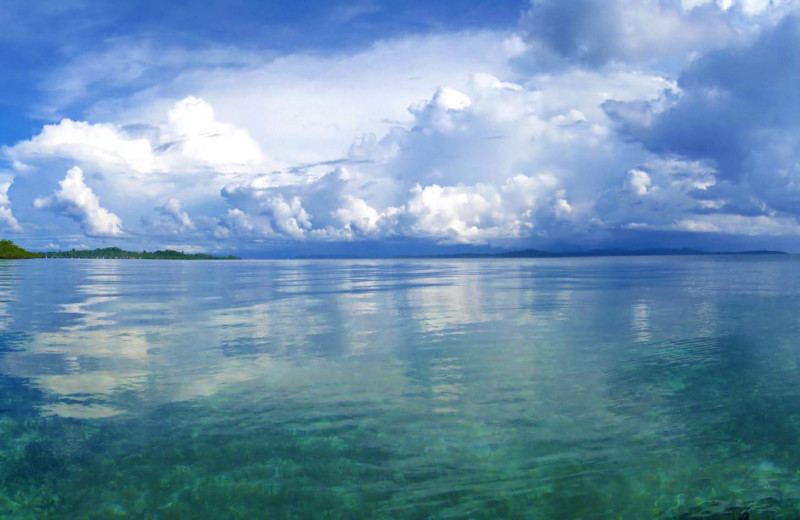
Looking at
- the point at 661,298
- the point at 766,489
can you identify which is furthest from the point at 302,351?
the point at 661,298

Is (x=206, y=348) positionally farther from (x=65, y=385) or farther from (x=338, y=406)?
(x=338, y=406)

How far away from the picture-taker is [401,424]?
65.5ft

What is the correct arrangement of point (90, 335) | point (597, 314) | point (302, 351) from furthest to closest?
point (597, 314)
point (90, 335)
point (302, 351)

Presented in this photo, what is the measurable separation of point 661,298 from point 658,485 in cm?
6084

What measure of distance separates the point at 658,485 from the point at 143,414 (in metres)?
18.8

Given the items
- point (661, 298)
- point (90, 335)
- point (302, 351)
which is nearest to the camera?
point (302, 351)

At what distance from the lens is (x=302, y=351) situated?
34.2 meters

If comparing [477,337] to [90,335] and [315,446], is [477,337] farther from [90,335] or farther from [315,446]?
[90,335]

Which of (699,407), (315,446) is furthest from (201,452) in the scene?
(699,407)

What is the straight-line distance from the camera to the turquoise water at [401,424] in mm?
14586

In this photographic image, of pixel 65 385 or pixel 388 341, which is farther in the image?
pixel 388 341

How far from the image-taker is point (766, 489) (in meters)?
15.0

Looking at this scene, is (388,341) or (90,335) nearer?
(388,341)

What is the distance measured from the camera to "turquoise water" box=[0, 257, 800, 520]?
47.9 ft
